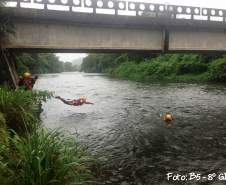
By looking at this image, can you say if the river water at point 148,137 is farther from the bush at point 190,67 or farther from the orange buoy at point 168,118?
the bush at point 190,67

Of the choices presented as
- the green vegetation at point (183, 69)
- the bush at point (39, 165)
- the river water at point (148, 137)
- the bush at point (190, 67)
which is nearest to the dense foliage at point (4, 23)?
the river water at point (148, 137)

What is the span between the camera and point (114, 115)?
19.2m

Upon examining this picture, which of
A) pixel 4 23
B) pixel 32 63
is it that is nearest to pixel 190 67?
pixel 32 63

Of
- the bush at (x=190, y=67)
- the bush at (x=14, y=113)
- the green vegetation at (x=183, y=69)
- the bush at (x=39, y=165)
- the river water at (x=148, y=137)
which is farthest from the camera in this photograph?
the bush at (x=190, y=67)

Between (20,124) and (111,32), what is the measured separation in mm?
9599

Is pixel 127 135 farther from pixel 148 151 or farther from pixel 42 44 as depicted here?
pixel 42 44

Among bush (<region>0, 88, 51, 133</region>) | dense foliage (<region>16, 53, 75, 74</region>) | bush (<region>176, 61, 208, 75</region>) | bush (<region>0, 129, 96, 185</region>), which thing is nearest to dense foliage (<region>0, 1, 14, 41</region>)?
bush (<region>0, 88, 51, 133</region>)

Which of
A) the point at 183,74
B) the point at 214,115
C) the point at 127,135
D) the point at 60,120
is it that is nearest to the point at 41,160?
the point at 127,135

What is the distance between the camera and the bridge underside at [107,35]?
16.6m

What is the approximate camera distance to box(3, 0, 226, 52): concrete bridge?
649 inches

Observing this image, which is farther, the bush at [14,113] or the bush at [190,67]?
the bush at [190,67]

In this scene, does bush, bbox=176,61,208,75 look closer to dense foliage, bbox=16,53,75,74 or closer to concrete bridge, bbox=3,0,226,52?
dense foliage, bbox=16,53,75,74

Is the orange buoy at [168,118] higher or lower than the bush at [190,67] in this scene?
lower

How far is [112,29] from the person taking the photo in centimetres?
1844
